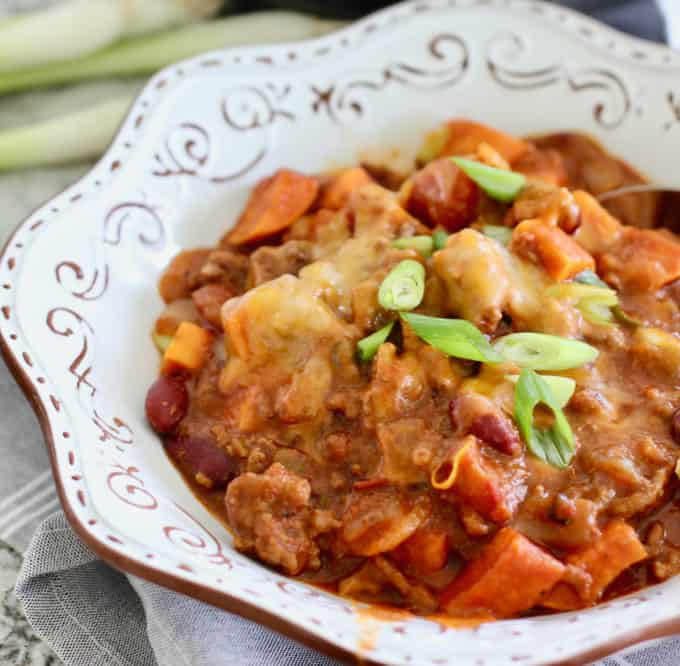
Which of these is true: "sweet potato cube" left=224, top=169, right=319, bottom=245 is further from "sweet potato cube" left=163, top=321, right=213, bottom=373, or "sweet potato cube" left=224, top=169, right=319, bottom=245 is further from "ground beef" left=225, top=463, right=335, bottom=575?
"ground beef" left=225, top=463, right=335, bottom=575

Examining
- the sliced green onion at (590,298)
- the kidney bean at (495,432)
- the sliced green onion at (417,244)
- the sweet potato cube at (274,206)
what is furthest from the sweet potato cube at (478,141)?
the kidney bean at (495,432)

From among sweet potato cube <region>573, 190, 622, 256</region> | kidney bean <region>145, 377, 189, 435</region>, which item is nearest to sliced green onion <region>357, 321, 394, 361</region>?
kidney bean <region>145, 377, 189, 435</region>

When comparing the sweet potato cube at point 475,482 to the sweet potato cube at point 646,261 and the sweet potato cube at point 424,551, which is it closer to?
the sweet potato cube at point 424,551

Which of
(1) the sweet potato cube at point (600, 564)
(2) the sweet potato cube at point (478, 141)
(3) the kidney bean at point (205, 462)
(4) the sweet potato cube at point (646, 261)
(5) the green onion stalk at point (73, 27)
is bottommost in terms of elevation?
(1) the sweet potato cube at point (600, 564)

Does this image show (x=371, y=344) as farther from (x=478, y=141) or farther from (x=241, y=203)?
(x=478, y=141)

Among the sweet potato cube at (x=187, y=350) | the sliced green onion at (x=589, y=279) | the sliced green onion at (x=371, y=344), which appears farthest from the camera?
the sweet potato cube at (x=187, y=350)

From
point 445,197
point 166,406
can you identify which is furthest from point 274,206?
point 166,406

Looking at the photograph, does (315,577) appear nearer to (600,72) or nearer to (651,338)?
(651,338)
